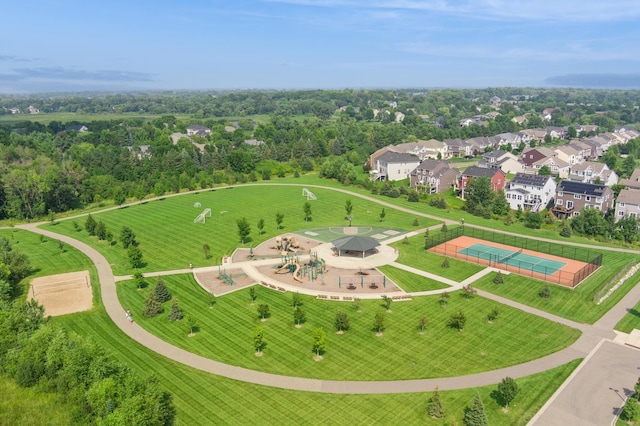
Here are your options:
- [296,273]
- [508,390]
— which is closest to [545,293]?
[508,390]

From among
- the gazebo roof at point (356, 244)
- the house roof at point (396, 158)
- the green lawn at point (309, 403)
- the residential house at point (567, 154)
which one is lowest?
the green lawn at point (309, 403)

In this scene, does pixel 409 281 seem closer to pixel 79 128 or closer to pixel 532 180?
pixel 532 180

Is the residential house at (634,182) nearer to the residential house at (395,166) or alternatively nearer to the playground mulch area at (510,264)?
the playground mulch area at (510,264)

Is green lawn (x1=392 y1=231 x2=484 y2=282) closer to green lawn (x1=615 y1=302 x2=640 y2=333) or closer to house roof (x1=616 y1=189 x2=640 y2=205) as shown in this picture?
green lawn (x1=615 y1=302 x2=640 y2=333)

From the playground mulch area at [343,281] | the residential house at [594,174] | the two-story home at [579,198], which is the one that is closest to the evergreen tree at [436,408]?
the playground mulch area at [343,281]

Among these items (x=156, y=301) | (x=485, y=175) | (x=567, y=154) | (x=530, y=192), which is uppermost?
(x=567, y=154)

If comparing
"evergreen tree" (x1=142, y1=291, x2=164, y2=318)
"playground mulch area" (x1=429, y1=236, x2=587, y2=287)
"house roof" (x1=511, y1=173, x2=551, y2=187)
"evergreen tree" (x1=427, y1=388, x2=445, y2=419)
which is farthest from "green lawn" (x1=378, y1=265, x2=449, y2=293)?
"house roof" (x1=511, y1=173, x2=551, y2=187)
